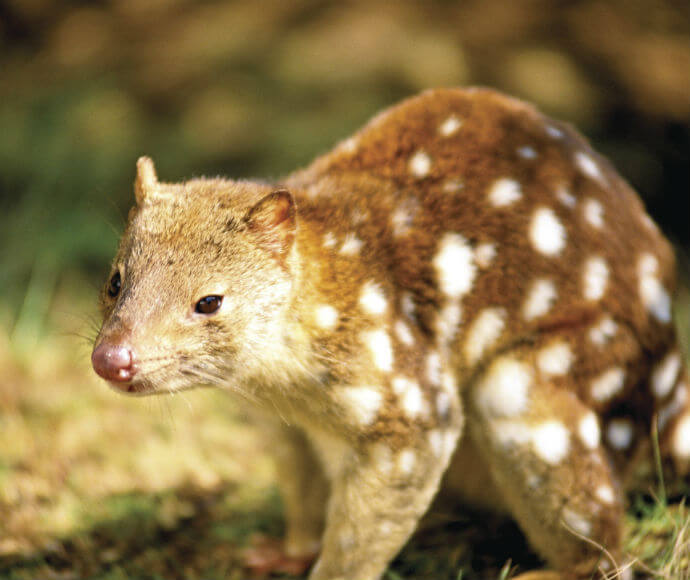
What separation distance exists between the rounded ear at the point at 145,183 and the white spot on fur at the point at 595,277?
1503mm

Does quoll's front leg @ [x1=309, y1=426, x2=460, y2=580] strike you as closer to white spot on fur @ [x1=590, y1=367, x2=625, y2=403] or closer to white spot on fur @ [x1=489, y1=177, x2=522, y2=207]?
white spot on fur @ [x1=590, y1=367, x2=625, y2=403]

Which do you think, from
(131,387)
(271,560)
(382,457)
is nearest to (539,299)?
(382,457)

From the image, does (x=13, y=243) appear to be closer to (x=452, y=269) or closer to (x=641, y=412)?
(x=452, y=269)

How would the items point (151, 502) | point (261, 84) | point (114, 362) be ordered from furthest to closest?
point (261, 84), point (151, 502), point (114, 362)

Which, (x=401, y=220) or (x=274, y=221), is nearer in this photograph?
(x=274, y=221)

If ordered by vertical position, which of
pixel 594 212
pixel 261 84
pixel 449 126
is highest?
pixel 261 84

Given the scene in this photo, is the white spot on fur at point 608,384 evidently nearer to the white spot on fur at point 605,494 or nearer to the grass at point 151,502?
the white spot on fur at point 605,494

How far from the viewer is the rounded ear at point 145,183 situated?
2.92 metres

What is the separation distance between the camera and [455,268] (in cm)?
296

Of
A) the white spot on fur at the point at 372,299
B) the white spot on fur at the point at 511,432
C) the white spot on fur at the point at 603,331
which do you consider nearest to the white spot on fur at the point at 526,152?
the white spot on fur at the point at 603,331

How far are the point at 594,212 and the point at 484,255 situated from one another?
45cm

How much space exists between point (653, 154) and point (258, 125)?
2.97 meters

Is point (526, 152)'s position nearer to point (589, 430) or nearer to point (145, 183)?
point (589, 430)

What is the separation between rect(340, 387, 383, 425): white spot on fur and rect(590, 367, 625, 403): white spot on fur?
2.48 feet
